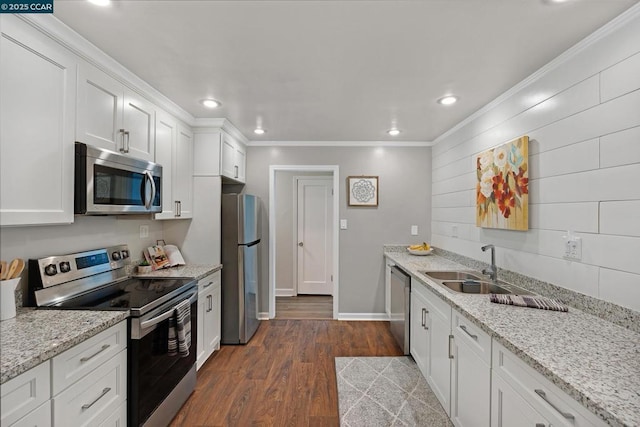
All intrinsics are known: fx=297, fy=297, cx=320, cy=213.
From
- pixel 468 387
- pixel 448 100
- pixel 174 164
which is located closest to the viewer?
pixel 468 387

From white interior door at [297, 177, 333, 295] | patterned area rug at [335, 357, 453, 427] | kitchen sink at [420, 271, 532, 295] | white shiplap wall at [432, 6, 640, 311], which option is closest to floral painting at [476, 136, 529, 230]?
white shiplap wall at [432, 6, 640, 311]

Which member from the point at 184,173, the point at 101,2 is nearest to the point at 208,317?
the point at 184,173

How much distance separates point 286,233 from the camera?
5.16 meters

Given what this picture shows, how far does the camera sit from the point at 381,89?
225cm

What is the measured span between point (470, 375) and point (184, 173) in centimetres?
277

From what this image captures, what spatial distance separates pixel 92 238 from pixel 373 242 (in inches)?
117

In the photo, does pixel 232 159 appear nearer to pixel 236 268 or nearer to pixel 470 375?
pixel 236 268

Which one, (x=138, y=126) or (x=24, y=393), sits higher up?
(x=138, y=126)

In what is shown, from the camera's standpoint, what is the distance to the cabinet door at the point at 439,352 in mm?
1977

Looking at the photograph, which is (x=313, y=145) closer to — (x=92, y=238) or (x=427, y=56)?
(x=427, y=56)

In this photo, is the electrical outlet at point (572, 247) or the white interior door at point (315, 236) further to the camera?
the white interior door at point (315, 236)

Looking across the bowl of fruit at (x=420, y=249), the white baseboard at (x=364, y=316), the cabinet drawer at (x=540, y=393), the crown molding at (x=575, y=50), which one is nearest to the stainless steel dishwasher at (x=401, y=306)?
the bowl of fruit at (x=420, y=249)

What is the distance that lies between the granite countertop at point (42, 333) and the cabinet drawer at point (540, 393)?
1.84m

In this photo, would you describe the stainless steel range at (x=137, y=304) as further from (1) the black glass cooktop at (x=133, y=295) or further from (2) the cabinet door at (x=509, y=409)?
(2) the cabinet door at (x=509, y=409)
